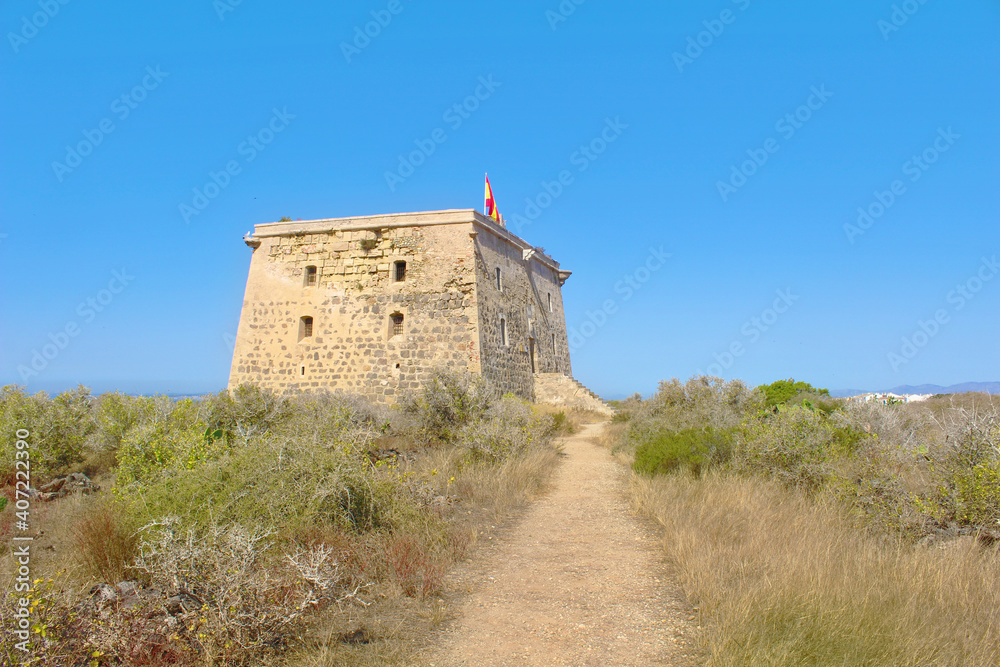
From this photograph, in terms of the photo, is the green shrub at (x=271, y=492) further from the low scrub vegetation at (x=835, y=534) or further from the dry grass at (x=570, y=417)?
the dry grass at (x=570, y=417)

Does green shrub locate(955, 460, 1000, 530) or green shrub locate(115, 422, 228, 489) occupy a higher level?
green shrub locate(115, 422, 228, 489)

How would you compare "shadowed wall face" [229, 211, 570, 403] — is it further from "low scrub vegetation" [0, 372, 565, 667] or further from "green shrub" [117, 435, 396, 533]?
"green shrub" [117, 435, 396, 533]

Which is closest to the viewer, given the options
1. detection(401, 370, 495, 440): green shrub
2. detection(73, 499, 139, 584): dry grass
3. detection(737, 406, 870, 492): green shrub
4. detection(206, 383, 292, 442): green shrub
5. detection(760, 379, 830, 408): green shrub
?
detection(73, 499, 139, 584): dry grass

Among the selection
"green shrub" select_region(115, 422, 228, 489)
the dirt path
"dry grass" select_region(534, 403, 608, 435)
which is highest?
"dry grass" select_region(534, 403, 608, 435)

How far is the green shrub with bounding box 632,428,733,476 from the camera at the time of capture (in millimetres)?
7727

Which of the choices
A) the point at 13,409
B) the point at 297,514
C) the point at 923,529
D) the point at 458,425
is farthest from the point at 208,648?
the point at 13,409

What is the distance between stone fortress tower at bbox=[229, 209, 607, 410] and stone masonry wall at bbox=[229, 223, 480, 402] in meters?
0.03

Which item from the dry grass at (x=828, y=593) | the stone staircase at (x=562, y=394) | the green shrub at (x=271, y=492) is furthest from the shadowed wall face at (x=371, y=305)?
the dry grass at (x=828, y=593)

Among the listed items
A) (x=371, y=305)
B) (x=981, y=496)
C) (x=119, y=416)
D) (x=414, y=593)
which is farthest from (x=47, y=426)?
(x=981, y=496)

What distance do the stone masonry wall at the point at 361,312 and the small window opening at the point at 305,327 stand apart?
67 millimetres

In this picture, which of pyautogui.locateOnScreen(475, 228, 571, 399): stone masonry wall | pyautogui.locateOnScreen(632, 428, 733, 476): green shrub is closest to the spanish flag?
pyautogui.locateOnScreen(475, 228, 571, 399): stone masonry wall

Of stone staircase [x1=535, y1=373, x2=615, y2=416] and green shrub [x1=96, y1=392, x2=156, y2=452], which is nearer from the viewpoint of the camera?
green shrub [x1=96, y1=392, x2=156, y2=452]

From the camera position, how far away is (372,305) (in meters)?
16.7

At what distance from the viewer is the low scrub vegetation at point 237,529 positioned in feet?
9.77
